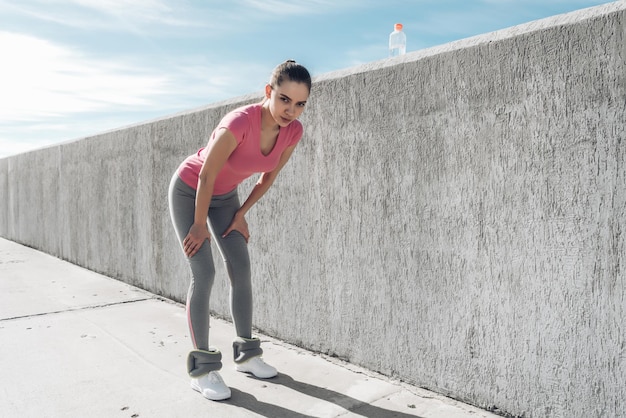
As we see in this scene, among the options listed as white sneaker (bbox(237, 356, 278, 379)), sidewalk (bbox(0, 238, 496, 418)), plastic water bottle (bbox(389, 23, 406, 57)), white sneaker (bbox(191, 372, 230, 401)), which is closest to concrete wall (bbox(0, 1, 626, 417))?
sidewalk (bbox(0, 238, 496, 418))

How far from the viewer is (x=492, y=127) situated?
2.61 meters

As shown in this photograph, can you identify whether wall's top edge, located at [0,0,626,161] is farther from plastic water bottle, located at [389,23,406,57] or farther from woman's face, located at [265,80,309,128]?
plastic water bottle, located at [389,23,406,57]

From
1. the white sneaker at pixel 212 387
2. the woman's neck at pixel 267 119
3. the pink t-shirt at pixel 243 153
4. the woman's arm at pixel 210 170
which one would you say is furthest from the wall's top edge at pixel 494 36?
the white sneaker at pixel 212 387

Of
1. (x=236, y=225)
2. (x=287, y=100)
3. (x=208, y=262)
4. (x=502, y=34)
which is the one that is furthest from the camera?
(x=236, y=225)

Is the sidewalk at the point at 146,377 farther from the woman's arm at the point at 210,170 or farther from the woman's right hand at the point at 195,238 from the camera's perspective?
the woman's arm at the point at 210,170

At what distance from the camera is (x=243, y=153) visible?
2875 mm

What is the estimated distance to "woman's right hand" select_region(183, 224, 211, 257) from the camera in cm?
289

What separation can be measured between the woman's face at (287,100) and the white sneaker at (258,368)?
134cm

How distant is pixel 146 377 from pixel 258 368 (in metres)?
0.63

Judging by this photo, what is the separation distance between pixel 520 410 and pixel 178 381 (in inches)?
69.5

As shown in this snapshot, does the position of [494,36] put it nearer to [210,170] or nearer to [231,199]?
[210,170]

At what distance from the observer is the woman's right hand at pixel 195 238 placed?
9.49ft

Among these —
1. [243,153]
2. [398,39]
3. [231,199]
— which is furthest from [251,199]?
[398,39]

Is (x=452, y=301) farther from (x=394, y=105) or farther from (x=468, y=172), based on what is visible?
(x=394, y=105)
